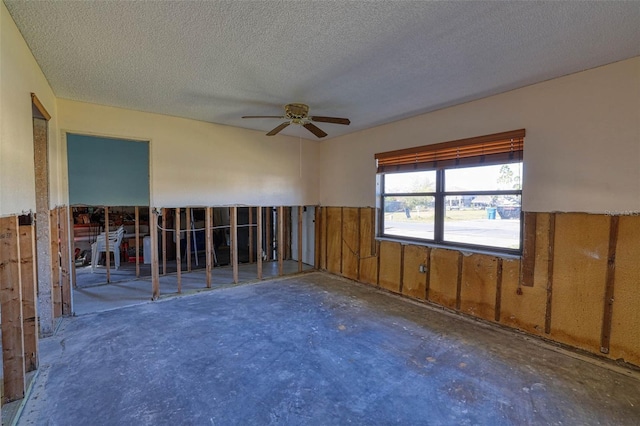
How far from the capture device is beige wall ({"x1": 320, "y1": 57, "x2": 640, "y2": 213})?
2574 mm

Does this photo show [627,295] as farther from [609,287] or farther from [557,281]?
[557,281]

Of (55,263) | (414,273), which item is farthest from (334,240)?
(55,263)

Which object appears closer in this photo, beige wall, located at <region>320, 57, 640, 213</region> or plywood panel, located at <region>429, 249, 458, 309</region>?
beige wall, located at <region>320, 57, 640, 213</region>

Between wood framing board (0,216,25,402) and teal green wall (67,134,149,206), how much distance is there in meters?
2.48

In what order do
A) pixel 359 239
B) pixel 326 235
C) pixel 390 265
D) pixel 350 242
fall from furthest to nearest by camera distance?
1. pixel 326 235
2. pixel 350 242
3. pixel 359 239
4. pixel 390 265

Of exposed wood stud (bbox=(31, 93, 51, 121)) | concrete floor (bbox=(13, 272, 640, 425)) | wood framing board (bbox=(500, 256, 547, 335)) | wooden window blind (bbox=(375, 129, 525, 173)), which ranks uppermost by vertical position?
exposed wood stud (bbox=(31, 93, 51, 121))

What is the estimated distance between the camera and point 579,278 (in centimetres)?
285

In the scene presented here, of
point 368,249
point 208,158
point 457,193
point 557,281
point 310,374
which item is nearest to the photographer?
point 310,374

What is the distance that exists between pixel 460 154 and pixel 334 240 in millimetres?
2865

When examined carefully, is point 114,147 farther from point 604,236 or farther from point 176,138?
point 604,236

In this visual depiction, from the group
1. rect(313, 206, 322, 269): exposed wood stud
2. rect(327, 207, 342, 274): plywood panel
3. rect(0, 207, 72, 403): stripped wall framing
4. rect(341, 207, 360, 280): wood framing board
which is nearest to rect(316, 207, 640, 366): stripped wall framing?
rect(341, 207, 360, 280): wood framing board

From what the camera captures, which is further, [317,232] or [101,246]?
[317,232]

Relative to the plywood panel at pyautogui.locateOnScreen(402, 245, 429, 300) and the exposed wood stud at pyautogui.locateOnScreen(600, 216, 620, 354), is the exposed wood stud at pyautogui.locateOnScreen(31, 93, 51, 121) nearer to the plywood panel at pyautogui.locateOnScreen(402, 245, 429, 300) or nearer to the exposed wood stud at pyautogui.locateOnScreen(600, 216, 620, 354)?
the plywood panel at pyautogui.locateOnScreen(402, 245, 429, 300)

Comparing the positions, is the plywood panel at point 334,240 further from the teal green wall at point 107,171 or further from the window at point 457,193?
the teal green wall at point 107,171
